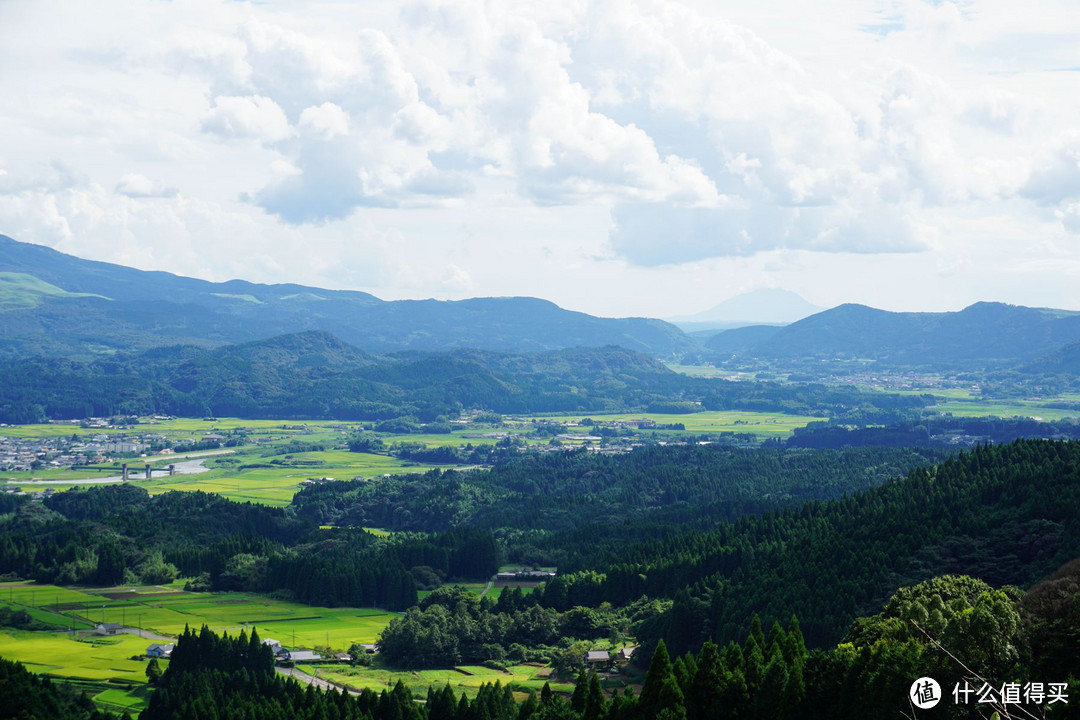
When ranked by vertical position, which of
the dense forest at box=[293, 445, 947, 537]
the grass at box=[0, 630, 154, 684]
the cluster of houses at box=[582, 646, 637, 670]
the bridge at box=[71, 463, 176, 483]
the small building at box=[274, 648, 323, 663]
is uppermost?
the dense forest at box=[293, 445, 947, 537]

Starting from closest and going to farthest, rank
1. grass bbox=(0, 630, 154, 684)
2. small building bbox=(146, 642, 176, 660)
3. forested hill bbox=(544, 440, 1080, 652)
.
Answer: forested hill bbox=(544, 440, 1080, 652)
grass bbox=(0, 630, 154, 684)
small building bbox=(146, 642, 176, 660)

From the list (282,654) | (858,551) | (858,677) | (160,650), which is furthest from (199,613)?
(858,677)

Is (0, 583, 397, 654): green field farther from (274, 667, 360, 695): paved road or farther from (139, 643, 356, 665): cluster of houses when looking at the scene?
(274, 667, 360, 695): paved road

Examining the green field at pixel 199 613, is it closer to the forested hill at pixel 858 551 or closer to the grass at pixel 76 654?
the grass at pixel 76 654

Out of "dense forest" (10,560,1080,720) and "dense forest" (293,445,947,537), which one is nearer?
"dense forest" (10,560,1080,720)

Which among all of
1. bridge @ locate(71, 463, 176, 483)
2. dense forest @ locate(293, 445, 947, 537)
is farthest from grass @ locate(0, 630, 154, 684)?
bridge @ locate(71, 463, 176, 483)

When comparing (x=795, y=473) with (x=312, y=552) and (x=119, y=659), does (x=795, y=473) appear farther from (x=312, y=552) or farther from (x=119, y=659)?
(x=119, y=659)

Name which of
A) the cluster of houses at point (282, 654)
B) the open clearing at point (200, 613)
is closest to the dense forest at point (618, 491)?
the open clearing at point (200, 613)

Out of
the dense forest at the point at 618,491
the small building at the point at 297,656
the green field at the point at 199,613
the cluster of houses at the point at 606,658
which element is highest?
the dense forest at the point at 618,491

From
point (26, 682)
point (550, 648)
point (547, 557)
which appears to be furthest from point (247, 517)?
point (26, 682)
